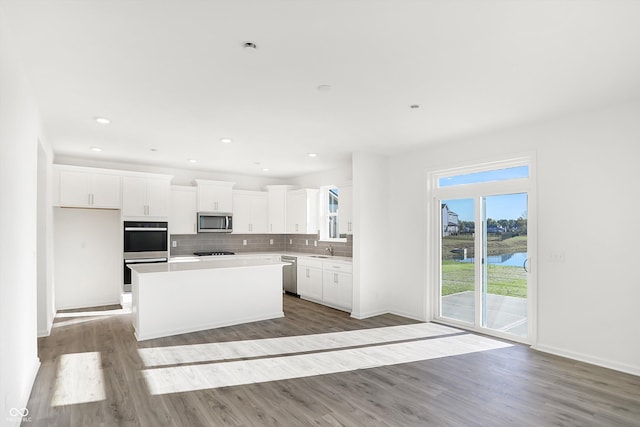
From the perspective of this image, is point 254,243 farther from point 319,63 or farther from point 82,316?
Answer: point 319,63

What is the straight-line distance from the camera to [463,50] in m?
2.55

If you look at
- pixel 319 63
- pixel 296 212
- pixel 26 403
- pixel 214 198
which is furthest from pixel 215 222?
pixel 319 63

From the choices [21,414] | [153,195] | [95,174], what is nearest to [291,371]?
[21,414]

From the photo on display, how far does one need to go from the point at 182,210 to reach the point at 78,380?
414 cm

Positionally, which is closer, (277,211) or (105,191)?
(105,191)

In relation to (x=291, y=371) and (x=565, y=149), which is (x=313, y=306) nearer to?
(x=291, y=371)

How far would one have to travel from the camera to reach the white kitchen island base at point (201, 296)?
4758 mm

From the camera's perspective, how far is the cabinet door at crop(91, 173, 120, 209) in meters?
6.19

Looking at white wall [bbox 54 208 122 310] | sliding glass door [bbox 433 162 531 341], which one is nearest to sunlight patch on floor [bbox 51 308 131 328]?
white wall [bbox 54 208 122 310]

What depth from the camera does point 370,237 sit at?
5.93 m

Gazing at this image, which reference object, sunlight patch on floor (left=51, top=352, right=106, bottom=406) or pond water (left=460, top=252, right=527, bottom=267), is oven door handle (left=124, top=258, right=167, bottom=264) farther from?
pond water (left=460, top=252, right=527, bottom=267)

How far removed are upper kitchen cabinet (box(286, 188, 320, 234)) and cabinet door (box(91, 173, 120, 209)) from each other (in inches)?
138

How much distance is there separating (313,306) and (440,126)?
396 centimetres

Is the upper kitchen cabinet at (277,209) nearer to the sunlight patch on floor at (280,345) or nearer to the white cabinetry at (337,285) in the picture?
the white cabinetry at (337,285)
